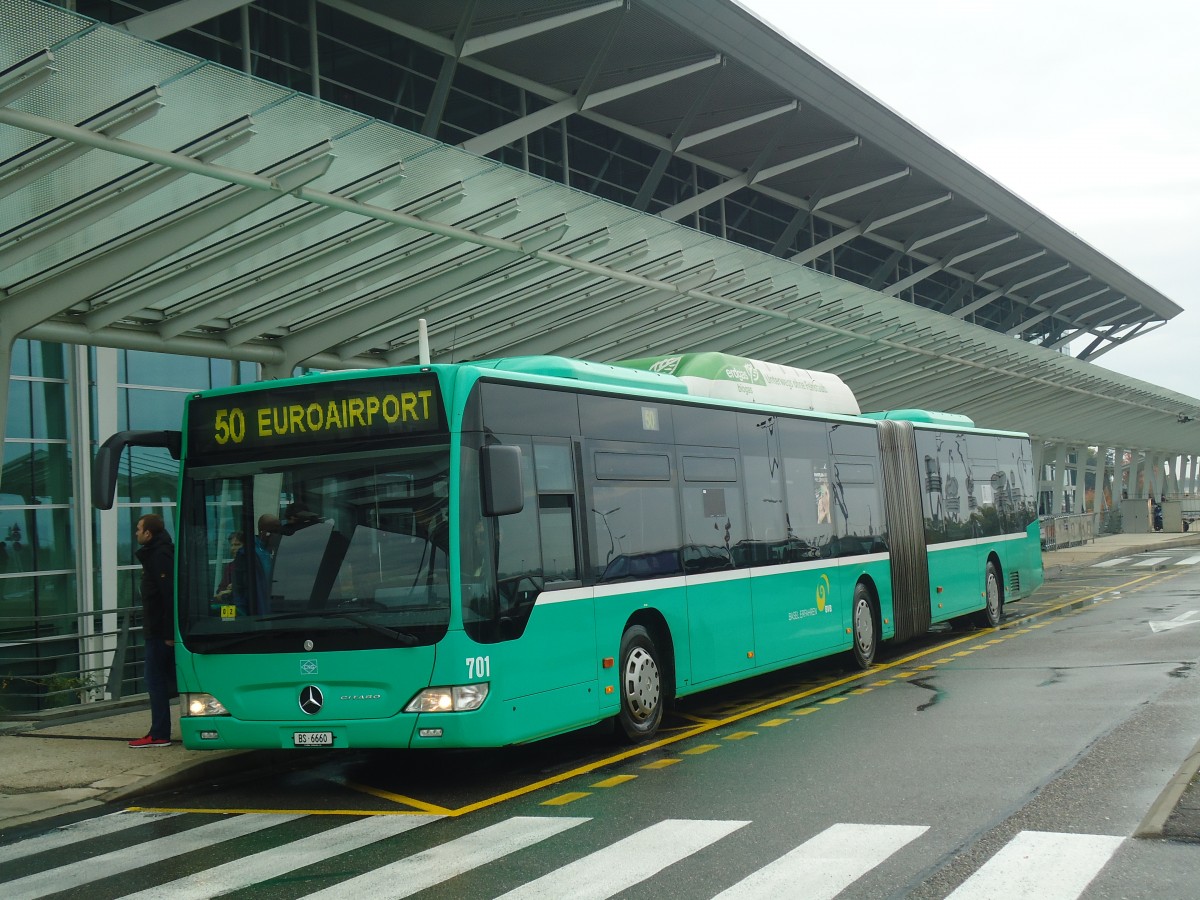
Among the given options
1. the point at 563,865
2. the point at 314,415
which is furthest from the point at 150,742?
the point at 563,865

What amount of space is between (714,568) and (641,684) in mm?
1699

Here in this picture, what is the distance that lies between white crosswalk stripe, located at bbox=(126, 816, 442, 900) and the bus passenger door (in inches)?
157

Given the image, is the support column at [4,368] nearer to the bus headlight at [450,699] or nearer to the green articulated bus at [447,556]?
the green articulated bus at [447,556]

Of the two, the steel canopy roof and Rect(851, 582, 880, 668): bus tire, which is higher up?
the steel canopy roof

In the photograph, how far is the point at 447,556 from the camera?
27.7 ft

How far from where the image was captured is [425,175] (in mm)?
13602

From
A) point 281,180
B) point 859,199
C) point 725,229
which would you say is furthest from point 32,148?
point 859,199

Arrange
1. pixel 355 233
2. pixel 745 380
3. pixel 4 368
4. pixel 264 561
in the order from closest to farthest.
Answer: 1. pixel 264 561
2. pixel 4 368
3. pixel 745 380
4. pixel 355 233

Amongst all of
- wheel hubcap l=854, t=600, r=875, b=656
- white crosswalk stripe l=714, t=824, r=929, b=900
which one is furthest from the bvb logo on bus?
white crosswalk stripe l=714, t=824, r=929, b=900

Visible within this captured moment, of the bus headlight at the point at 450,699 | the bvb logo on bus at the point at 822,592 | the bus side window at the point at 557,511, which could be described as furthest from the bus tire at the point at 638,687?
the bvb logo on bus at the point at 822,592

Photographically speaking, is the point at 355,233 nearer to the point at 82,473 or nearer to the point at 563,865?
the point at 82,473

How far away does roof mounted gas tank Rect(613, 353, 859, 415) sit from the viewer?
42.5 ft

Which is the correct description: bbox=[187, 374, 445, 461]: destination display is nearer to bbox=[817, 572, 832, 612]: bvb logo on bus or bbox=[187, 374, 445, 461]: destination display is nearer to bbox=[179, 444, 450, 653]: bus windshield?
bbox=[179, 444, 450, 653]: bus windshield

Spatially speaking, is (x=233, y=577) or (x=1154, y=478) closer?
(x=233, y=577)
